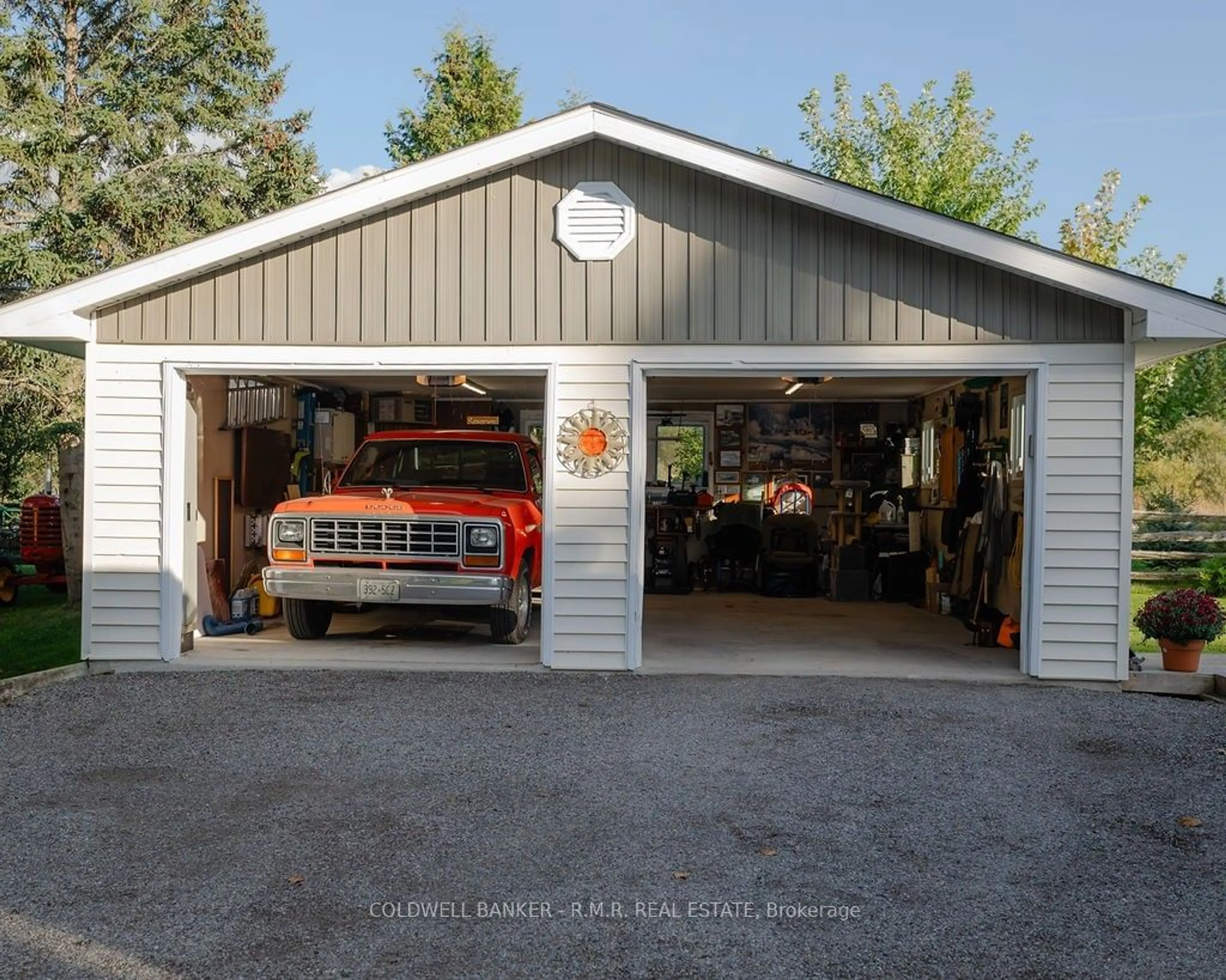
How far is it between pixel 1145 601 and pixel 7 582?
13.4 meters

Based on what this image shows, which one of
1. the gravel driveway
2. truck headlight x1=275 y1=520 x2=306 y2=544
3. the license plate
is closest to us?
the gravel driveway

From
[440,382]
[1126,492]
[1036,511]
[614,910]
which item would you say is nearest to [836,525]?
[440,382]

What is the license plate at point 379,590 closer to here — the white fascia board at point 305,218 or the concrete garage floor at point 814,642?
the concrete garage floor at point 814,642

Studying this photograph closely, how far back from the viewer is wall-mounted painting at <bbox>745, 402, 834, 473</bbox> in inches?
647

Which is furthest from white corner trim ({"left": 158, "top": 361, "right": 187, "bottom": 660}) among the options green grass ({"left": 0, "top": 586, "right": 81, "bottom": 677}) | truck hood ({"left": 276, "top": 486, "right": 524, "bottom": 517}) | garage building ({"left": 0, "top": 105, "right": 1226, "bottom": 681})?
green grass ({"left": 0, "top": 586, "right": 81, "bottom": 677})

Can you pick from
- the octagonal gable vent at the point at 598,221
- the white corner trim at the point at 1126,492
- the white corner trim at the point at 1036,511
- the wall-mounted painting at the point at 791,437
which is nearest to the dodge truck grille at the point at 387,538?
the octagonal gable vent at the point at 598,221

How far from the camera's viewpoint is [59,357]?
858 inches

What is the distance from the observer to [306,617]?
32.8 feet

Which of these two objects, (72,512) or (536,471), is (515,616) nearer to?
(536,471)

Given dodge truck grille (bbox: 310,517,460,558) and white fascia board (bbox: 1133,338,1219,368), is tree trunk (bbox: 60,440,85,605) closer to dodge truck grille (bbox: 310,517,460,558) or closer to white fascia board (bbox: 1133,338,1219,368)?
dodge truck grille (bbox: 310,517,460,558)

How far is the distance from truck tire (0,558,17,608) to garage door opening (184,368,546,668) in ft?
13.8

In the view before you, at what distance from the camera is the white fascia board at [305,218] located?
27.5ft

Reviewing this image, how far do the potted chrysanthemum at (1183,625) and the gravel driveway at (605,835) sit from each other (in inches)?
35.6

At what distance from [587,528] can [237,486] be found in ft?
14.0
